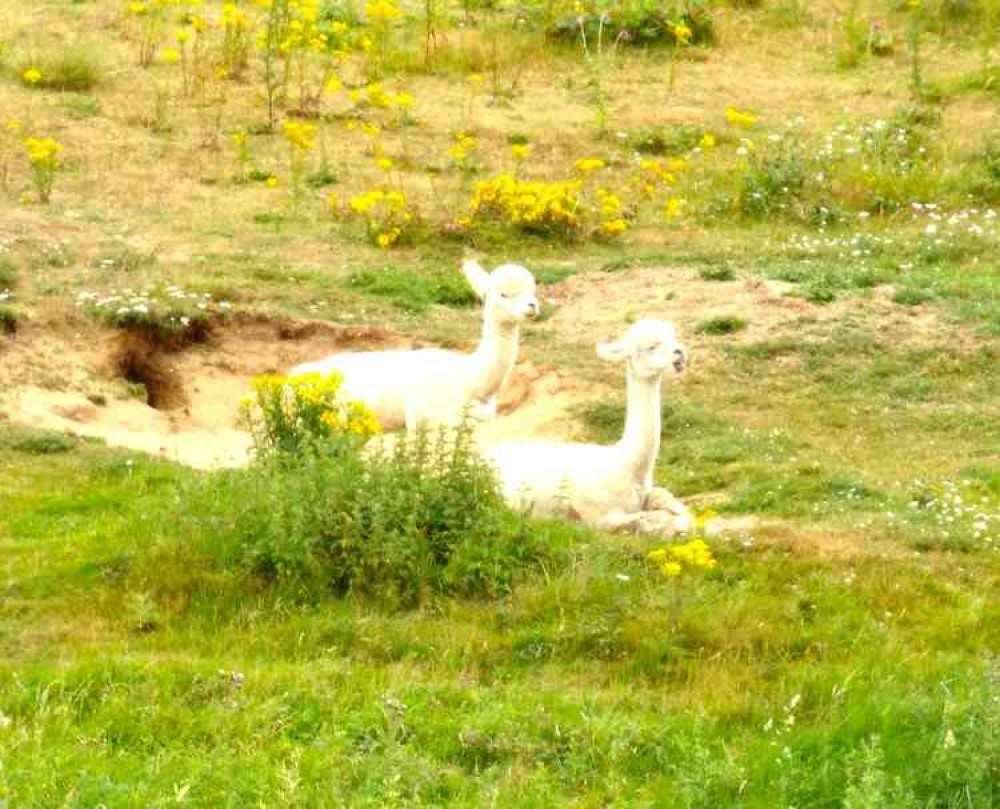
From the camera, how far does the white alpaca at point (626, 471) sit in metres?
9.73

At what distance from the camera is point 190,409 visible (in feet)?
41.4

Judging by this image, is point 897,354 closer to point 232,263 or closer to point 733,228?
point 733,228

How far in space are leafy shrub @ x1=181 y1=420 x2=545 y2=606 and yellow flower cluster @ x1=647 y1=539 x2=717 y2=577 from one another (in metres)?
0.61

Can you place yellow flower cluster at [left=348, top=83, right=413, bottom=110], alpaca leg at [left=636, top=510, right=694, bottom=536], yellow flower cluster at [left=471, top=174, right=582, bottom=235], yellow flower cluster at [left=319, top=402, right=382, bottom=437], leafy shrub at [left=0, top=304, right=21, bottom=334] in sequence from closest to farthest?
alpaca leg at [left=636, top=510, right=694, bottom=536]
yellow flower cluster at [left=319, top=402, right=382, bottom=437]
leafy shrub at [left=0, top=304, right=21, bottom=334]
yellow flower cluster at [left=471, top=174, right=582, bottom=235]
yellow flower cluster at [left=348, top=83, right=413, bottom=110]

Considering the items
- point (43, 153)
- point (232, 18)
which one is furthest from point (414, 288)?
point (232, 18)

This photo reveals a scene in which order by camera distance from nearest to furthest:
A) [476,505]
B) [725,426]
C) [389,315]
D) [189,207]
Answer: [476,505] → [725,426] → [389,315] → [189,207]

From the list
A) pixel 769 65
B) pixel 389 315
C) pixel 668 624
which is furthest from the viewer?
pixel 769 65

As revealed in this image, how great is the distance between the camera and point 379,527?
8219mm

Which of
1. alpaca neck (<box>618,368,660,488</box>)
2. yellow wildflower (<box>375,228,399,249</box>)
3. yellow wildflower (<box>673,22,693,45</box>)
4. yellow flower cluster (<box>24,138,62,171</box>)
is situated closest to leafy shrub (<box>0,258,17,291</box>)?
yellow flower cluster (<box>24,138,62,171</box>)

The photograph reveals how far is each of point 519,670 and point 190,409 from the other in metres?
5.53

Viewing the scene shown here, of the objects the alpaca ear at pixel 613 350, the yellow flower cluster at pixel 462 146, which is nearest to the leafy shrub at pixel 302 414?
the alpaca ear at pixel 613 350

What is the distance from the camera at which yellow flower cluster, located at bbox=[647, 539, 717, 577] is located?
7.88 meters

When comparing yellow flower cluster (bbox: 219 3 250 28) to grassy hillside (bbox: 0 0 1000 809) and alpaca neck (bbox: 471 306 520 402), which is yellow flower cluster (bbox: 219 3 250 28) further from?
alpaca neck (bbox: 471 306 520 402)

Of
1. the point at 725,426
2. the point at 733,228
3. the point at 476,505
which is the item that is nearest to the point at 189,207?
the point at 733,228
